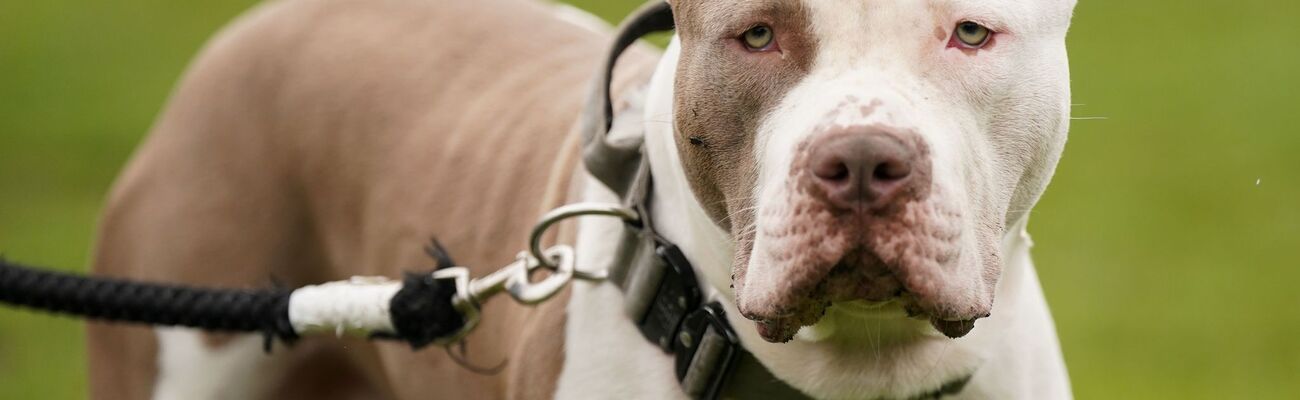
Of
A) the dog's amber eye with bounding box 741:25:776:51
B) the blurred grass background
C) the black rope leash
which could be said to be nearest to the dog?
the dog's amber eye with bounding box 741:25:776:51

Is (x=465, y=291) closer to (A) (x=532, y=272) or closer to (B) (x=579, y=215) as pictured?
(A) (x=532, y=272)

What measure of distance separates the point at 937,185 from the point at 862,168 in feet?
0.31

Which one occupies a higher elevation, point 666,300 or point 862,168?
point 862,168

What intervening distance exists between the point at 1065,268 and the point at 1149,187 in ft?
3.44

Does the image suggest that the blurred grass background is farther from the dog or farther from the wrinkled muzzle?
the wrinkled muzzle

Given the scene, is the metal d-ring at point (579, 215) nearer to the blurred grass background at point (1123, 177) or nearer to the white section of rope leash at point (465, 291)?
the white section of rope leash at point (465, 291)

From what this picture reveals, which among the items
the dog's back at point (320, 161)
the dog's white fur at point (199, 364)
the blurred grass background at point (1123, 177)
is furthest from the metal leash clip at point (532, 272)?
the blurred grass background at point (1123, 177)

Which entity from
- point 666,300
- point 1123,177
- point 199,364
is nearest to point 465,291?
point 666,300

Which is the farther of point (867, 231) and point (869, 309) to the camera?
point (869, 309)

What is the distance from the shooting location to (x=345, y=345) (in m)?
3.80

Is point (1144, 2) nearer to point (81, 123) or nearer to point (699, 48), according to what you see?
point (81, 123)

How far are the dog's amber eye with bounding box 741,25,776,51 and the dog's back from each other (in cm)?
114

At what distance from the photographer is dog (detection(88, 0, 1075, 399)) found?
210 centimetres

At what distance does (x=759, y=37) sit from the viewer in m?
2.27
